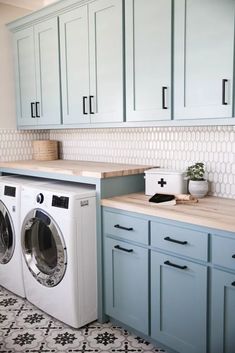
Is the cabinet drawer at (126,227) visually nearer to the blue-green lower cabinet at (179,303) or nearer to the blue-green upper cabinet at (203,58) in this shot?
the blue-green lower cabinet at (179,303)

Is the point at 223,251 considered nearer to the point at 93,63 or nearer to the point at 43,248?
the point at 43,248

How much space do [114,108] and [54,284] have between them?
1.34 metres

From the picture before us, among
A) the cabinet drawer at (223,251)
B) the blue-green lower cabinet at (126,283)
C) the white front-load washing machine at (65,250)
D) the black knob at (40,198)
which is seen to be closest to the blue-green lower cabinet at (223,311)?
the cabinet drawer at (223,251)

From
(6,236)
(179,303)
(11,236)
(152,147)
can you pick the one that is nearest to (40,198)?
(11,236)

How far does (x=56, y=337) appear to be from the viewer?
7.97ft

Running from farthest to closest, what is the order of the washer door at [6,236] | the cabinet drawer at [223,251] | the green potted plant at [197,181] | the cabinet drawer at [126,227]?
1. the washer door at [6,236]
2. the green potted plant at [197,181]
3. the cabinet drawer at [126,227]
4. the cabinet drawer at [223,251]

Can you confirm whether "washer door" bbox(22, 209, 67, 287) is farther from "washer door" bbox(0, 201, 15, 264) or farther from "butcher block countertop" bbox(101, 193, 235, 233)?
"butcher block countertop" bbox(101, 193, 235, 233)

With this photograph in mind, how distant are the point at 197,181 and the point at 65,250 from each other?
39.1 inches

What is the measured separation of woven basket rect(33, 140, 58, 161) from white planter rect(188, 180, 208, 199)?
1.73 m

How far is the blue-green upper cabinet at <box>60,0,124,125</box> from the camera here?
8.50 feet

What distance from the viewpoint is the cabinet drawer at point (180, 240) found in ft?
6.14

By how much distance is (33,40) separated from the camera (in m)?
3.33

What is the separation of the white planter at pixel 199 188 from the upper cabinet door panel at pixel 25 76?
178cm

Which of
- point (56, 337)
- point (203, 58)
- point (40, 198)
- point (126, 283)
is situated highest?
point (203, 58)
